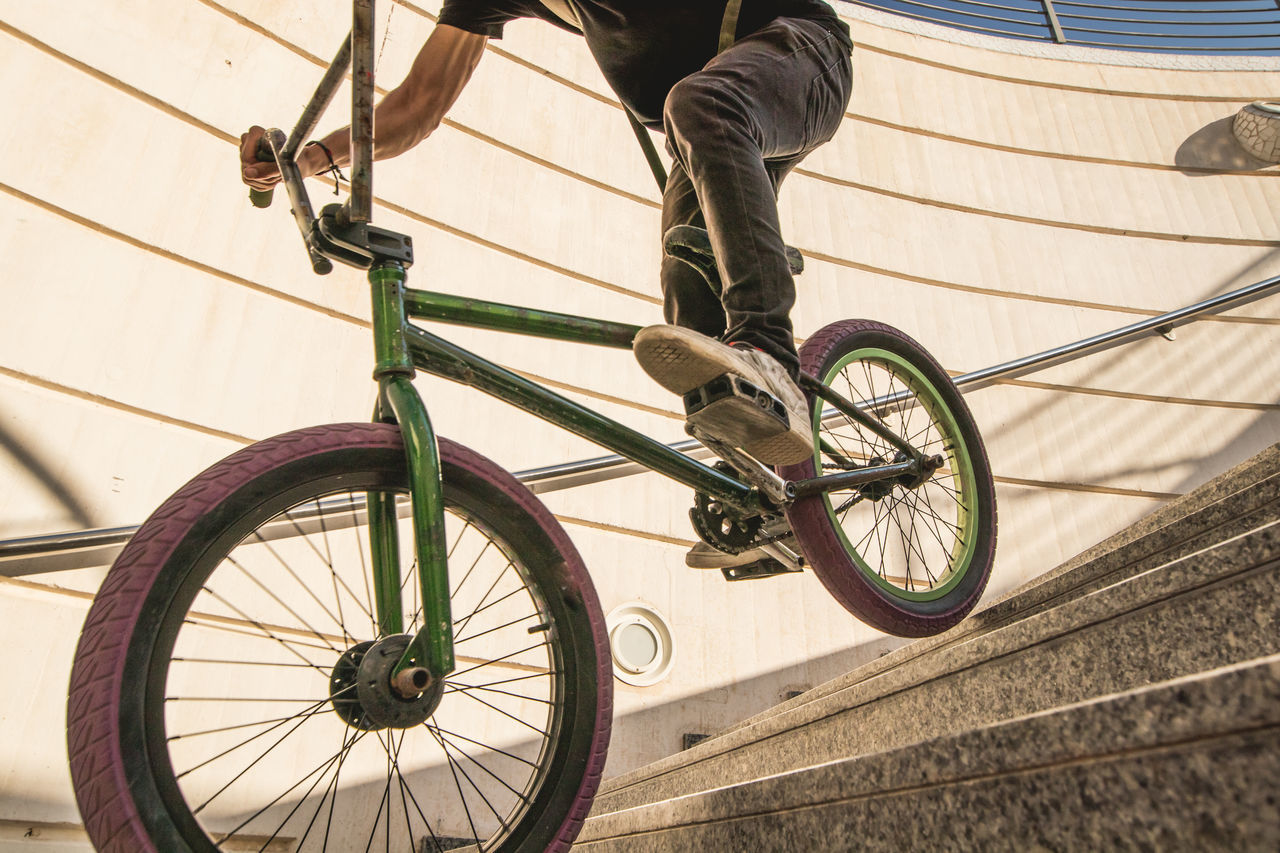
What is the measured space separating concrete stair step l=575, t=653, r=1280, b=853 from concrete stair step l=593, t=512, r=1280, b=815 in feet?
0.37

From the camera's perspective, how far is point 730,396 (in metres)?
0.91

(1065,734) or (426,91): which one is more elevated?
(426,91)

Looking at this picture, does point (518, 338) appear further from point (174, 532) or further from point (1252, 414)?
point (1252, 414)

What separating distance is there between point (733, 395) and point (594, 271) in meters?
1.62

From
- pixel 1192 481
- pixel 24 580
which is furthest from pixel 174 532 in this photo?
pixel 1192 481

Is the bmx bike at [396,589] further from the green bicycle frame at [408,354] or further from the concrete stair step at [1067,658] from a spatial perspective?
the concrete stair step at [1067,658]

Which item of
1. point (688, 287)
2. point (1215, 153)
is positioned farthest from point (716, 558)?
point (1215, 153)

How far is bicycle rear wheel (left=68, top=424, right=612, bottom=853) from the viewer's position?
628mm

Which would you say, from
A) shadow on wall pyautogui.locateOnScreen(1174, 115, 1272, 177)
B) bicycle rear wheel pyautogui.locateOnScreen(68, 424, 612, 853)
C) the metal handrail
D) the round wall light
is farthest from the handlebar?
shadow on wall pyautogui.locateOnScreen(1174, 115, 1272, 177)

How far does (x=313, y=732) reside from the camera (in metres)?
1.58

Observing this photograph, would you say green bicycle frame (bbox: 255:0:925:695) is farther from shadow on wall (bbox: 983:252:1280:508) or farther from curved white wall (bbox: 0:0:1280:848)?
shadow on wall (bbox: 983:252:1280:508)

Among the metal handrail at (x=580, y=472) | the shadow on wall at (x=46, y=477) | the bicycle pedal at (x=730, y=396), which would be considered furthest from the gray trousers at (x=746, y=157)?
the shadow on wall at (x=46, y=477)

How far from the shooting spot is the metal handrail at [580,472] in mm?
1280

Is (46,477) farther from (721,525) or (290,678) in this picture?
(721,525)
